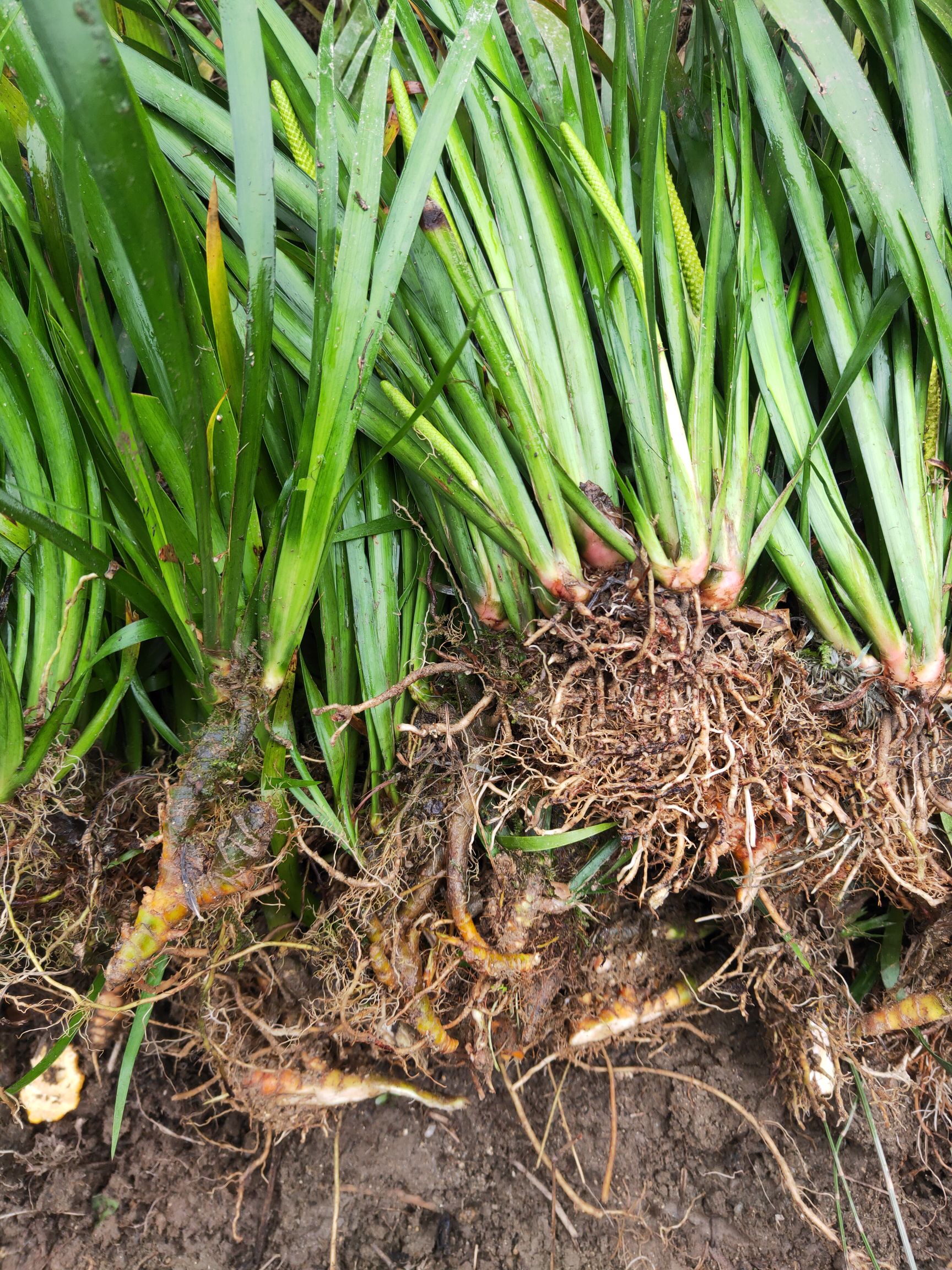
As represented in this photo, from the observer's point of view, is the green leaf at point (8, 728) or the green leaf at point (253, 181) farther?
the green leaf at point (8, 728)

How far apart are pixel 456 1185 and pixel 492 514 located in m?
0.91

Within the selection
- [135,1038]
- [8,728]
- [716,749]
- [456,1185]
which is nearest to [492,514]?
[716,749]

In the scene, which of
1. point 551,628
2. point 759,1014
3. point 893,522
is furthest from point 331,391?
point 759,1014

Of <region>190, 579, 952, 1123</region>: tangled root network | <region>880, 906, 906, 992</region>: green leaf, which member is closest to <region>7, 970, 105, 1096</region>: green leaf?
<region>190, 579, 952, 1123</region>: tangled root network

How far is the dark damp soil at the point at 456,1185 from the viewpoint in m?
0.94

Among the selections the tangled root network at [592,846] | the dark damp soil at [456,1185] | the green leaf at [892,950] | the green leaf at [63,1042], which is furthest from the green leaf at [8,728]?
the green leaf at [892,950]

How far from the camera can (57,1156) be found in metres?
0.96

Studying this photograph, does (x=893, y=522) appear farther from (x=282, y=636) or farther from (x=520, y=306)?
(x=282, y=636)

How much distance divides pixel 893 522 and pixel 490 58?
2.23 feet

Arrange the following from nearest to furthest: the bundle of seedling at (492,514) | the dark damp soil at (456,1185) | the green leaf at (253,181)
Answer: the green leaf at (253,181), the bundle of seedling at (492,514), the dark damp soil at (456,1185)

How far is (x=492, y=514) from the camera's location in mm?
780

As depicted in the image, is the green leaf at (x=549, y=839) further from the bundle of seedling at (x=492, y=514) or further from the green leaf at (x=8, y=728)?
the green leaf at (x=8, y=728)

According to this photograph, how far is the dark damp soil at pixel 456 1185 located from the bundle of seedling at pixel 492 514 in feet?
0.44

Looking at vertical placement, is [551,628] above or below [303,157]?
below
